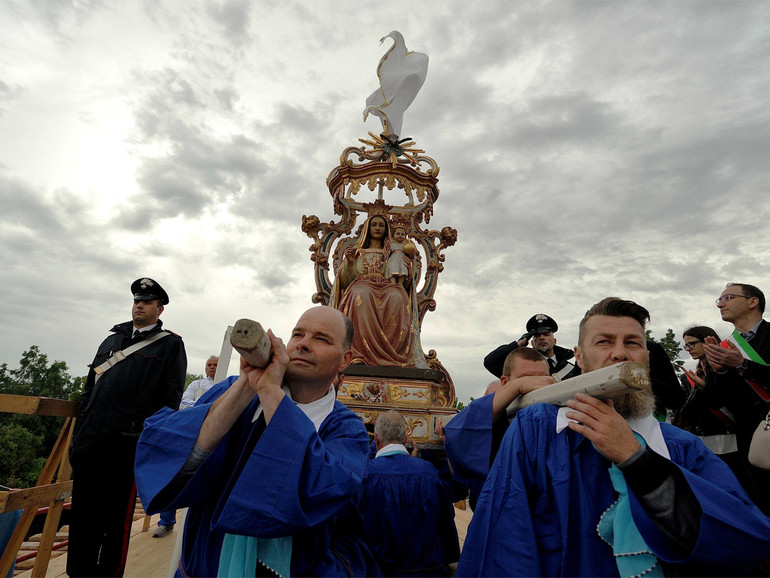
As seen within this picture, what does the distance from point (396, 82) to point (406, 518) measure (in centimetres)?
854

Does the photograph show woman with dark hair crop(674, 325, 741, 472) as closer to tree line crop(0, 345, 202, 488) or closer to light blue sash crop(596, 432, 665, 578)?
light blue sash crop(596, 432, 665, 578)

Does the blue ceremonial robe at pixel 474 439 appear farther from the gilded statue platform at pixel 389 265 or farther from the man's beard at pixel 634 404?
the gilded statue platform at pixel 389 265

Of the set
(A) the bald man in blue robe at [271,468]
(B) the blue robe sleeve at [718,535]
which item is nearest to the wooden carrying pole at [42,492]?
(A) the bald man in blue robe at [271,468]

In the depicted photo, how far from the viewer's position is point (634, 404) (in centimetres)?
169

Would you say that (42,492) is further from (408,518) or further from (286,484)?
(408,518)

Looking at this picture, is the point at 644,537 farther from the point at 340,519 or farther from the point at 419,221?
the point at 419,221

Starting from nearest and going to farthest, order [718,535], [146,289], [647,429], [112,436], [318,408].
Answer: [718,535] < [647,429] < [318,408] < [112,436] < [146,289]

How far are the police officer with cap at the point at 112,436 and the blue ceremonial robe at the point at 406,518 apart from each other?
1651mm

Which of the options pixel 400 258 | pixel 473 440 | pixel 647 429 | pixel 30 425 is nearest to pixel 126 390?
pixel 473 440

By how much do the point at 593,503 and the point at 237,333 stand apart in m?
1.33

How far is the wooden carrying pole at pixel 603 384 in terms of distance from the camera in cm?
129

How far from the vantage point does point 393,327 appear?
6914 millimetres

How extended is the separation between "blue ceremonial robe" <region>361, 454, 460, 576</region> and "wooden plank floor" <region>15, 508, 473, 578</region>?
2.85ft

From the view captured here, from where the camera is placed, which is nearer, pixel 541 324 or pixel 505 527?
pixel 505 527
